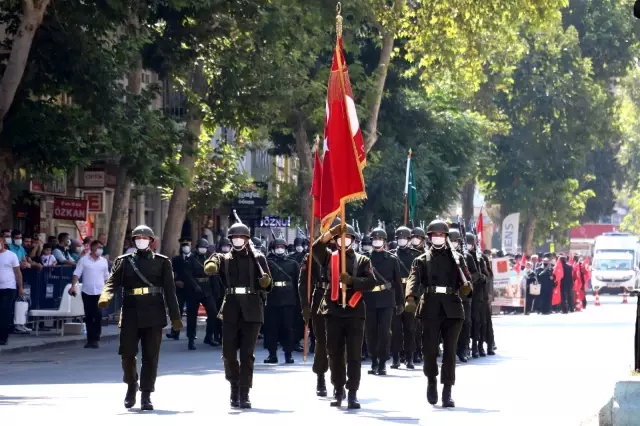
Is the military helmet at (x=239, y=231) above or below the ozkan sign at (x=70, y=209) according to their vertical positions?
below

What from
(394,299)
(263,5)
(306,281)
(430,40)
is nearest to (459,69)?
(430,40)

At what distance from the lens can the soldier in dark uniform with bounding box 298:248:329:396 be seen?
16938 mm

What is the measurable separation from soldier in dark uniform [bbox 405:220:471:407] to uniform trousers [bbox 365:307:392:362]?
157 inches

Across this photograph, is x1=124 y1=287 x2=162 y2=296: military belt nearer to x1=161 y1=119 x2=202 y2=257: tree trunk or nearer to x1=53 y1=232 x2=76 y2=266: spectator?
x1=53 y1=232 x2=76 y2=266: spectator

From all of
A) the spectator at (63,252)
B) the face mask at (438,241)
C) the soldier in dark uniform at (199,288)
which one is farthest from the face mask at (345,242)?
the spectator at (63,252)

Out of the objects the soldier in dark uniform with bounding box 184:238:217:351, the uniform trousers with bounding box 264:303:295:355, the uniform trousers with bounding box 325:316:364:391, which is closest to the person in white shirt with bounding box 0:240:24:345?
the soldier in dark uniform with bounding box 184:238:217:351

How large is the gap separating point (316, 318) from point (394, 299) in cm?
422

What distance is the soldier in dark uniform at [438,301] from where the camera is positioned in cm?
1677

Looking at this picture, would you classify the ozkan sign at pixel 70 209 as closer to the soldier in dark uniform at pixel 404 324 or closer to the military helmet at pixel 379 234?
the soldier in dark uniform at pixel 404 324

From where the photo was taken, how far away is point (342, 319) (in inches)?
652

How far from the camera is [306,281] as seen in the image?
1789cm

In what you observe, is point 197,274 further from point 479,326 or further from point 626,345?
point 626,345

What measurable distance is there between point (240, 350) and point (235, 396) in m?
0.45

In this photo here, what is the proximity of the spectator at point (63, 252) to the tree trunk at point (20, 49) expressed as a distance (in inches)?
143
